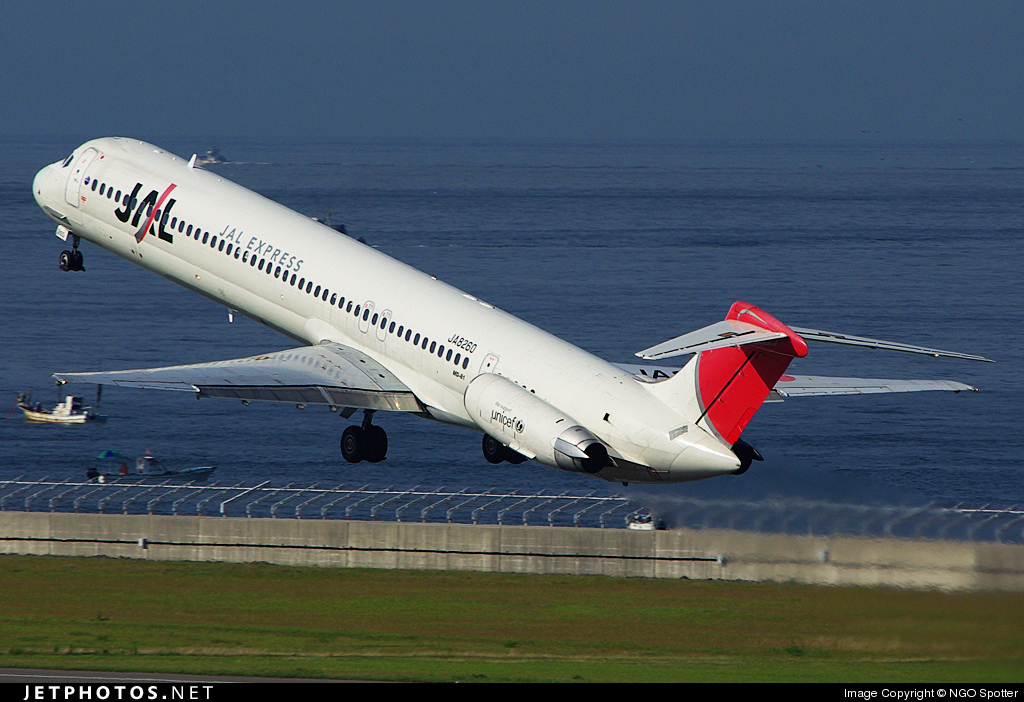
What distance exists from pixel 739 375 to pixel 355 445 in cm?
1540

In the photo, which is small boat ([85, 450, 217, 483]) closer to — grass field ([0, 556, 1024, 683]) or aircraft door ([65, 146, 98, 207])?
grass field ([0, 556, 1024, 683])

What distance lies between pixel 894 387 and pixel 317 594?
2829 cm

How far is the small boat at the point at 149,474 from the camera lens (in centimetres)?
7650

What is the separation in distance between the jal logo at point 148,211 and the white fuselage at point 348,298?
2.1 inches

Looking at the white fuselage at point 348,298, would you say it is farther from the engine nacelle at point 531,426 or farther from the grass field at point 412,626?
the grass field at point 412,626

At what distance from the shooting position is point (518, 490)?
75.1 meters

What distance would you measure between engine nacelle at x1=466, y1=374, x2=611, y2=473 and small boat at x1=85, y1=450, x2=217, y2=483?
44030 mm

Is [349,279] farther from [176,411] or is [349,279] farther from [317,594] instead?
[176,411]

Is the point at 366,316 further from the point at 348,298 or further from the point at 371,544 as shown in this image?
the point at 371,544

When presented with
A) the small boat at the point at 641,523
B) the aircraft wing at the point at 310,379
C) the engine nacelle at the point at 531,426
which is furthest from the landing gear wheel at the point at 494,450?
the small boat at the point at 641,523

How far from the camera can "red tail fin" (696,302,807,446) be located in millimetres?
30094

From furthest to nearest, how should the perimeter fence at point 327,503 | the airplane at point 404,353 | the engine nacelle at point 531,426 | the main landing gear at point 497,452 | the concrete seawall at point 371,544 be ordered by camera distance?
the perimeter fence at point 327,503 → the concrete seawall at point 371,544 → the main landing gear at point 497,452 → the engine nacelle at point 531,426 → the airplane at point 404,353

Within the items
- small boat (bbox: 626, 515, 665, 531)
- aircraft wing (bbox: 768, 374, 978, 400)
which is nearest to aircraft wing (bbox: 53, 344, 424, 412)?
aircraft wing (bbox: 768, 374, 978, 400)

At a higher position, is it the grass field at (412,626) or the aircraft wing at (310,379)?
the aircraft wing at (310,379)
